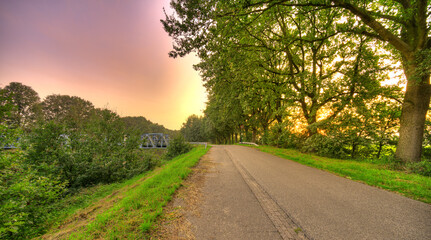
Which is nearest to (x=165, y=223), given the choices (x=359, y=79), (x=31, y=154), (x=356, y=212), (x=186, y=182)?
(x=186, y=182)

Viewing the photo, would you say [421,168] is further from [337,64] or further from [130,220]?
[130,220]

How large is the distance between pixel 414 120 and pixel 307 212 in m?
8.71

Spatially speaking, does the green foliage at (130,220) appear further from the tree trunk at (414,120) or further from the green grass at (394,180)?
the tree trunk at (414,120)

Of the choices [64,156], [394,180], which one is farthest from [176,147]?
[394,180]

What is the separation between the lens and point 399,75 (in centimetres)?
883

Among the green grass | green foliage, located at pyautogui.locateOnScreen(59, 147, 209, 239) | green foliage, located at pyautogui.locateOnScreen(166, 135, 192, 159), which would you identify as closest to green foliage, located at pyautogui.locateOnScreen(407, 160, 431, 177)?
the green grass

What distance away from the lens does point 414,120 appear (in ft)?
22.9

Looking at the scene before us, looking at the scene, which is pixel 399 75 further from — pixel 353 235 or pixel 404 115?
pixel 353 235

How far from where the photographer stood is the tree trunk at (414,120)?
6.84 meters

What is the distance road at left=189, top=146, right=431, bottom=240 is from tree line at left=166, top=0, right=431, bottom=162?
19.2ft

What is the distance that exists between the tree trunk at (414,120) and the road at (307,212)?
4639mm

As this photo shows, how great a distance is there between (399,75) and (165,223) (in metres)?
14.5

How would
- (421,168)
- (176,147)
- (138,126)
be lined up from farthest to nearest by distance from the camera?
1. (176,147)
2. (138,126)
3. (421,168)

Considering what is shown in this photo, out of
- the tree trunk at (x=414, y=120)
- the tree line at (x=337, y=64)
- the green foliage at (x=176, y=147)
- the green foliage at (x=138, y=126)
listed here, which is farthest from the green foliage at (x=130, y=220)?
the green foliage at (x=176, y=147)
